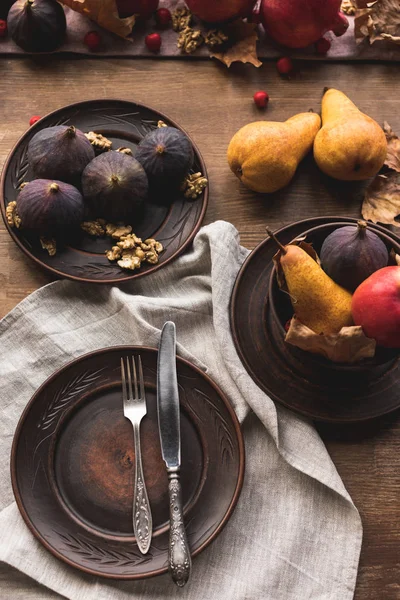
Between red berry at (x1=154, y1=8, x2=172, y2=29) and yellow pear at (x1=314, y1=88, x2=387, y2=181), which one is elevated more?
red berry at (x1=154, y1=8, x2=172, y2=29)

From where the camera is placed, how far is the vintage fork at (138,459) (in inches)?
38.1

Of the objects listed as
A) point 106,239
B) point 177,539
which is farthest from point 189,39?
point 177,539

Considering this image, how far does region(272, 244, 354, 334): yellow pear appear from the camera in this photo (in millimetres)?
861

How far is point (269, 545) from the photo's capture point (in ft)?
3.28

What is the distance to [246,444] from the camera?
1028mm

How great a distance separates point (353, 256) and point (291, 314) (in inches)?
5.1

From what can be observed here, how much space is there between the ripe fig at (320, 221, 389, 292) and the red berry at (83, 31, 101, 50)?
557mm

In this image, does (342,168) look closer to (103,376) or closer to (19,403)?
(103,376)

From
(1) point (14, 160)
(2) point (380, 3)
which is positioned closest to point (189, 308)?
(1) point (14, 160)

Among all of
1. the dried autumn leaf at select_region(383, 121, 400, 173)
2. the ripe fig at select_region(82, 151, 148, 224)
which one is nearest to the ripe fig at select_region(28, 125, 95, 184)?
the ripe fig at select_region(82, 151, 148, 224)

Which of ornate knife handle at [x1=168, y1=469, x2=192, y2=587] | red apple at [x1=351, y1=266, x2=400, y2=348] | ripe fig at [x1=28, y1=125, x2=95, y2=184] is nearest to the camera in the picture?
red apple at [x1=351, y1=266, x2=400, y2=348]

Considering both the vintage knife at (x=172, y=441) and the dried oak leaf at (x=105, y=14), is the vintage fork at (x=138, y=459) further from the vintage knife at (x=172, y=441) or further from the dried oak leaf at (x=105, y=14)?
the dried oak leaf at (x=105, y=14)

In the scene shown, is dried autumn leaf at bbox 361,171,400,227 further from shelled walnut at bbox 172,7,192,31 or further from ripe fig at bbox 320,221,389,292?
shelled walnut at bbox 172,7,192,31

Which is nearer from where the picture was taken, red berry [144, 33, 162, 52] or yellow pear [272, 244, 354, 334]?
yellow pear [272, 244, 354, 334]
